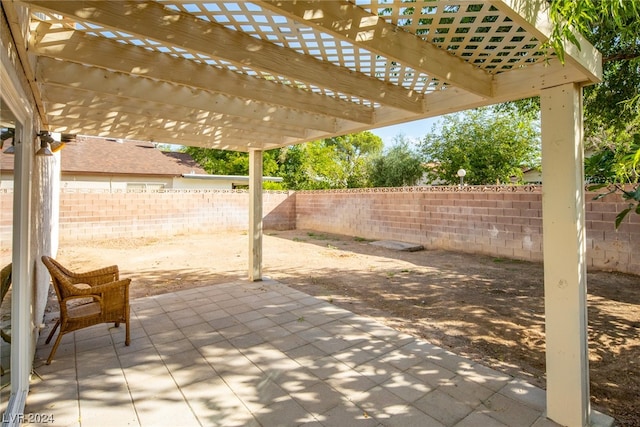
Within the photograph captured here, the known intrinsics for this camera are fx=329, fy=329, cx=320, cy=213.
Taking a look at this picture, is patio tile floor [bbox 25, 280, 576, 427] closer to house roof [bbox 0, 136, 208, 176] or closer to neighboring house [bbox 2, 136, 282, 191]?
neighboring house [bbox 2, 136, 282, 191]

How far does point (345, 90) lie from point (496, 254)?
22.4ft

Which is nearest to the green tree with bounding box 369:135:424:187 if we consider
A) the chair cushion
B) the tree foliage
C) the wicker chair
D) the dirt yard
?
the tree foliage

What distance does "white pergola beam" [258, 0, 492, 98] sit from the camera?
147cm

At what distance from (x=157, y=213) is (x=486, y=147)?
12.4m

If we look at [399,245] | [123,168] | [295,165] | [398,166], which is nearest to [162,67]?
[399,245]

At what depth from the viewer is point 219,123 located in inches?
142

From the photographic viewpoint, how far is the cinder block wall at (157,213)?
9.52m

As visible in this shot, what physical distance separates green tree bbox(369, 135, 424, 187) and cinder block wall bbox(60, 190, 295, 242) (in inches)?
183

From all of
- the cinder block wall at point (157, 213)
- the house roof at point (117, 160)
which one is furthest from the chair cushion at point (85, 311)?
the house roof at point (117, 160)

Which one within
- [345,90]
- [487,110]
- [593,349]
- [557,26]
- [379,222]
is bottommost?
[593,349]

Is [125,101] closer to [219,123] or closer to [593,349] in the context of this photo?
[219,123]

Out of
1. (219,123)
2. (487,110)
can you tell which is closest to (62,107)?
(219,123)

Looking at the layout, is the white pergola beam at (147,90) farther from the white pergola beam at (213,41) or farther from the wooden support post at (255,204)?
the wooden support post at (255,204)

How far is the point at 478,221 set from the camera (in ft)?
26.5
